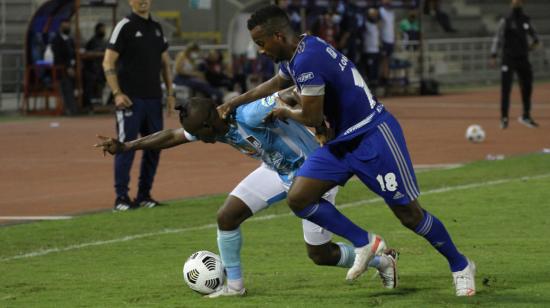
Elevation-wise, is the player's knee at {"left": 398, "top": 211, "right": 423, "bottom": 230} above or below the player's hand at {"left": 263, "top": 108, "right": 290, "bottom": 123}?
below

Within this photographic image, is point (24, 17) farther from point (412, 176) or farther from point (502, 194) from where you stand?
point (412, 176)

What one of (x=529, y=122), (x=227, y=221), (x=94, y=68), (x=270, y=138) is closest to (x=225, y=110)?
(x=270, y=138)

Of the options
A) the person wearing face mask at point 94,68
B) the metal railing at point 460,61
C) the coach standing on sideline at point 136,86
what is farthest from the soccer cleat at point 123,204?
the metal railing at point 460,61

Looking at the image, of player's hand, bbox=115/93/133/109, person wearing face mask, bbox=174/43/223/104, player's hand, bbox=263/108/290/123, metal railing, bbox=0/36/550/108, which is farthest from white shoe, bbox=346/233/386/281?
metal railing, bbox=0/36/550/108

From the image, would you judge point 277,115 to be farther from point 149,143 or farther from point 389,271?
point 389,271

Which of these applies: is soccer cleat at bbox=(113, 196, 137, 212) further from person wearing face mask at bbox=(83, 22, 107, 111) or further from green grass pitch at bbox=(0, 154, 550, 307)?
person wearing face mask at bbox=(83, 22, 107, 111)

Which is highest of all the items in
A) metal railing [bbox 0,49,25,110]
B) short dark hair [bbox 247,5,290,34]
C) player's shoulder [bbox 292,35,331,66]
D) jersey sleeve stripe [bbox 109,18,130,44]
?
short dark hair [bbox 247,5,290,34]

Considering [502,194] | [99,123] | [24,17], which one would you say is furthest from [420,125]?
[24,17]

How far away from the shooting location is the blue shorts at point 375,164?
27.7ft

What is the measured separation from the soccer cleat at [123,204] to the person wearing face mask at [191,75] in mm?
14026

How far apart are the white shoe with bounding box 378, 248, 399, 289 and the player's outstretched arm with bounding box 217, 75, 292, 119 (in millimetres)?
1345

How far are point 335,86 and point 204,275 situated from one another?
5.37 feet

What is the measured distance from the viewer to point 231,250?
9000mm

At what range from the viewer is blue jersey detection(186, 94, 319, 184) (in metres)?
8.86
